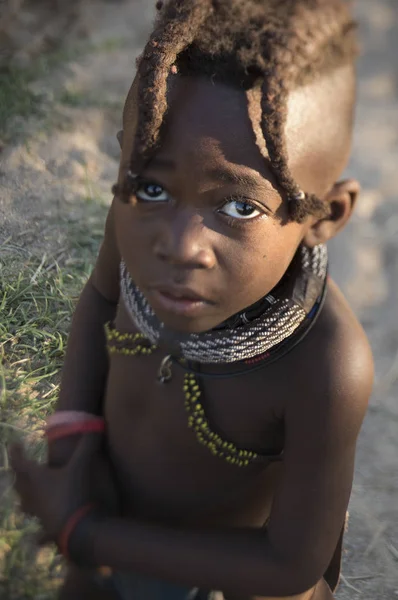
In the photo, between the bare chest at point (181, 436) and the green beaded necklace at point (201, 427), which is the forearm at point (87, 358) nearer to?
the bare chest at point (181, 436)

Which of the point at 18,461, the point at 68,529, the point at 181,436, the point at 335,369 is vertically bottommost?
the point at 68,529

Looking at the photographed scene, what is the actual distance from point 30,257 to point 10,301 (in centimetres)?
28

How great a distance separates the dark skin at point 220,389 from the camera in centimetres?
121

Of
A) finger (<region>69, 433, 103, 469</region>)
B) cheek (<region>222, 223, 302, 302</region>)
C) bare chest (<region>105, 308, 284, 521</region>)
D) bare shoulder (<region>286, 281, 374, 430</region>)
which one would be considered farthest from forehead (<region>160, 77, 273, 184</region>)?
finger (<region>69, 433, 103, 469</region>)

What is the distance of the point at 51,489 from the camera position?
1542 mm

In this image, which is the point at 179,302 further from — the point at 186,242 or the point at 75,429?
the point at 75,429

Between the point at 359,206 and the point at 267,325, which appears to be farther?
the point at 359,206

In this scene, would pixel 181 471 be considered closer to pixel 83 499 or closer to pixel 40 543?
pixel 83 499

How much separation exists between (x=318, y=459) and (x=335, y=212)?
486 mm

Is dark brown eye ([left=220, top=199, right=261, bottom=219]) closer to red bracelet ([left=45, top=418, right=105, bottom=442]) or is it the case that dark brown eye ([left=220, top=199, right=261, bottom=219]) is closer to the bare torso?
the bare torso

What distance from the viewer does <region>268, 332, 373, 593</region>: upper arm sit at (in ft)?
4.59

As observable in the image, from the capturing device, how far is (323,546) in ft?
4.84

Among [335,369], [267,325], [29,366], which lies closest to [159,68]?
[267,325]

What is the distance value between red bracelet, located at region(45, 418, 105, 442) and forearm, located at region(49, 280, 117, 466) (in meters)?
0.07
